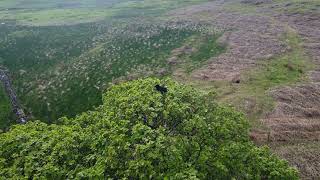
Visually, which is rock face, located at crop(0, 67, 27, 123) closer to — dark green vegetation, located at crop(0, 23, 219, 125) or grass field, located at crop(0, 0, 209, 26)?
dark green vegetation, located at crop(0, 23, 219, 125)

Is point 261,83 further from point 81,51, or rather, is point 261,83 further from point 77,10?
point 77,10

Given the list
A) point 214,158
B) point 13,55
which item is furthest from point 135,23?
point 214,158

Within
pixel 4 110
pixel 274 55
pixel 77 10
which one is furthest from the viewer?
pixel 77 10

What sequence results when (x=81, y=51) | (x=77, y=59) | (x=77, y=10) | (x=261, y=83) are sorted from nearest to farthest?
(x=261, y=83) < (x=77, y=59) < (x=81, y=51) < (x=77, y=10)

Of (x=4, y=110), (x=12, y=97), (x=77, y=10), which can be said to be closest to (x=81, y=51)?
(x=12, y=97)

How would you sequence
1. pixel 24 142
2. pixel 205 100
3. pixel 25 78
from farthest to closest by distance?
pixel 25 78, pixel 205 100, pixel 24 142

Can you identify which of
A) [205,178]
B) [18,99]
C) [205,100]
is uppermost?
[205,100]

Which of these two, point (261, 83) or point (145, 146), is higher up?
point (145, 146)

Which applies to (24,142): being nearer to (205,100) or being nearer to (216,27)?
(205,100)
